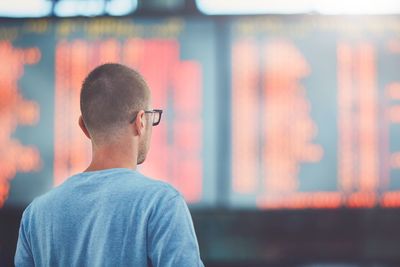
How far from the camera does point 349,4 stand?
3.19 m

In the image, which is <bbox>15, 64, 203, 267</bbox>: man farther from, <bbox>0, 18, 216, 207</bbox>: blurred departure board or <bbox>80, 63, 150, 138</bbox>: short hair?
<bbox>0, 18, 216, 207</bbox>: blurred departure board

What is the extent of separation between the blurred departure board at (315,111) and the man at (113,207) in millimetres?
2029

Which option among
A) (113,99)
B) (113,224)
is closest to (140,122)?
(113,99)

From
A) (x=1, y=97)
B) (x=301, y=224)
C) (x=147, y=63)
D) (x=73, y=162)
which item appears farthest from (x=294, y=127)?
(x=1, y=97)

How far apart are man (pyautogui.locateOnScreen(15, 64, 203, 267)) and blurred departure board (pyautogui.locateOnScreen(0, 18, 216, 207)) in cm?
200

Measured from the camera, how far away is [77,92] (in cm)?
324

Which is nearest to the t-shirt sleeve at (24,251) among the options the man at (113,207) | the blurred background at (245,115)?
the man at (113,207)

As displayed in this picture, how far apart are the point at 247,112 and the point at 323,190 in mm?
461

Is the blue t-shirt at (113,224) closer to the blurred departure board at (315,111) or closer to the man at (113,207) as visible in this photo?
the man at (113,207)

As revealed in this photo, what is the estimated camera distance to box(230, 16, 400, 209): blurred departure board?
3123 mm

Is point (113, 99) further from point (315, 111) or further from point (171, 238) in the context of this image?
point (315, 111)

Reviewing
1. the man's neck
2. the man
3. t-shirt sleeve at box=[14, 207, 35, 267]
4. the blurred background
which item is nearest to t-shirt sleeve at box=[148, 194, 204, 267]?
the man

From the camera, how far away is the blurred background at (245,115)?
310 cm

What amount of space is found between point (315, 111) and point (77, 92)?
104cm
